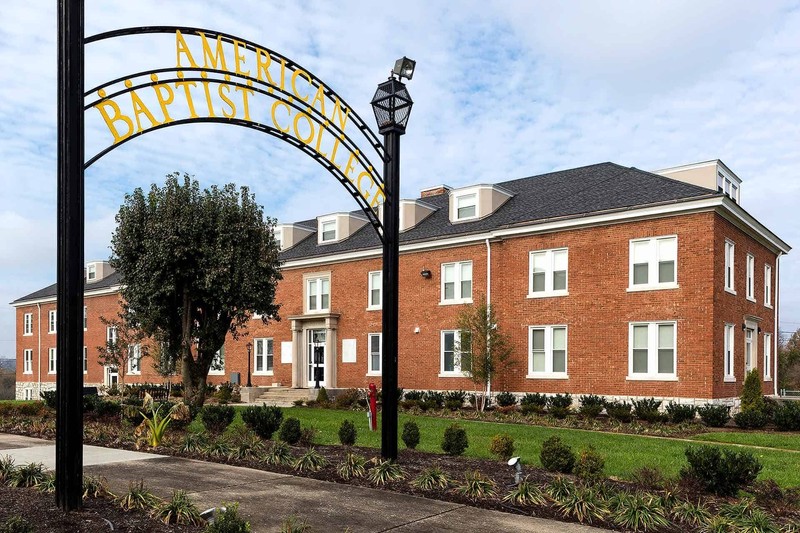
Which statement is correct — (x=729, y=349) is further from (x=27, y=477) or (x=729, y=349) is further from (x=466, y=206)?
(x=27, y=477)

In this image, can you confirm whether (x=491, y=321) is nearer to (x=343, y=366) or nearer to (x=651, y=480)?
(x=343, y=366)

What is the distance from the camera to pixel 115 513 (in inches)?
273

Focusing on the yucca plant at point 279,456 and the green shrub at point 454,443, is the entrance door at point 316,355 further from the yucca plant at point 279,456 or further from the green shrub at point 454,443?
the yucca plant at point 279,456

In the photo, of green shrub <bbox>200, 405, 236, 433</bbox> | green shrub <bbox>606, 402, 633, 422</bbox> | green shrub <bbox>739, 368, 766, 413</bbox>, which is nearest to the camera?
green shrub <bbox>200, 405, 236, 433</bbox>

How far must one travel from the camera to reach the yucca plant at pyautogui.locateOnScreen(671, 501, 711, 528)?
7445 millimetres

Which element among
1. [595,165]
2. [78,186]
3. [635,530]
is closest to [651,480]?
[635,530]

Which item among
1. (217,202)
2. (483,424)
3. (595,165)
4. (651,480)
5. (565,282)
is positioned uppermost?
(595,165)

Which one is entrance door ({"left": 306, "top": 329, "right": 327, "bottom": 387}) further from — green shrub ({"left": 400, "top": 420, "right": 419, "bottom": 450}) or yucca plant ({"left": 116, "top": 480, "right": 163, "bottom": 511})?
yucca plant ({"left": 116, "top": 480, "right": 163, "bottom": 511})

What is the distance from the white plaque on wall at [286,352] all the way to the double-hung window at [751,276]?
69.3 ft

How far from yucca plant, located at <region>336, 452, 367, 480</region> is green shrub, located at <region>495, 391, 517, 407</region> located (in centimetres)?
1613

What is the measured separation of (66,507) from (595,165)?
2686 centimetres

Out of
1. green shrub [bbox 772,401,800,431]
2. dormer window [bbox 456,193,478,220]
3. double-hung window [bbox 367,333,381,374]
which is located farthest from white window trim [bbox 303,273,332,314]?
green shrub [bbox 772,401,800,431]

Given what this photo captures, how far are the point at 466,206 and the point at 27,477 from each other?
2375cm

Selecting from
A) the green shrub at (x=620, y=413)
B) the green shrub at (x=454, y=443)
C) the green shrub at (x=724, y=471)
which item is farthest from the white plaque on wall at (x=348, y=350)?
the green shrub at (x=724, y=471)
